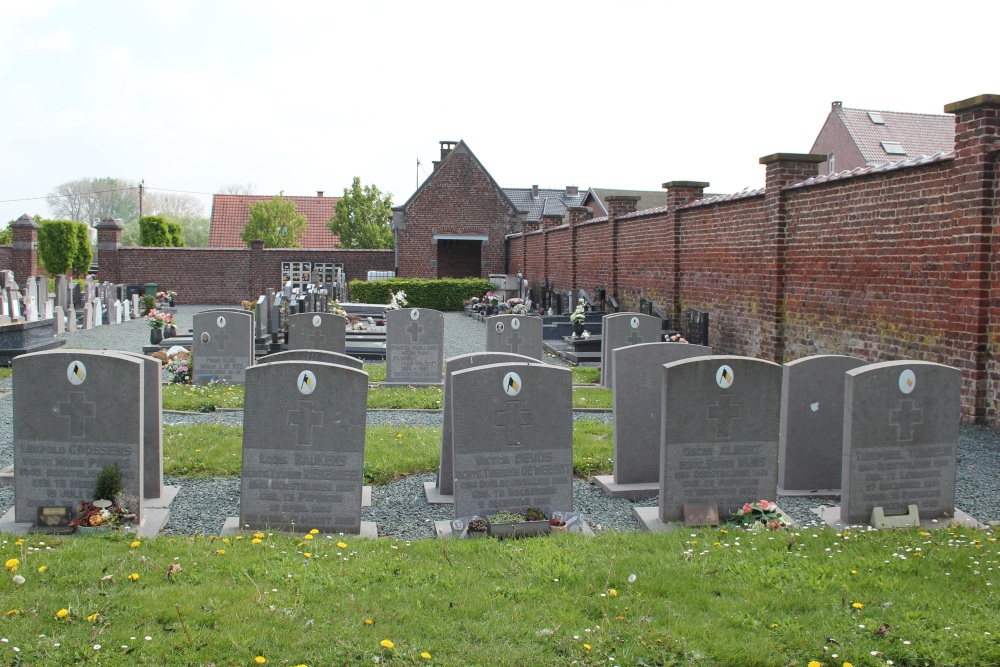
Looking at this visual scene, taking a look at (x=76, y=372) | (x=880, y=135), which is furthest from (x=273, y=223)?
(x=76, y=372)

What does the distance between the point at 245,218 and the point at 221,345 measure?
4898 cm

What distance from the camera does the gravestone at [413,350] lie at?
13.1 meters

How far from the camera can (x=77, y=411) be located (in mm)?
5895

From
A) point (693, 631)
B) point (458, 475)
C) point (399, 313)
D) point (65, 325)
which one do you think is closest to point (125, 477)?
point (458, 475)

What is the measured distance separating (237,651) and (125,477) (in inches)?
98.2

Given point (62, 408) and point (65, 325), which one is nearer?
point (62, 408)

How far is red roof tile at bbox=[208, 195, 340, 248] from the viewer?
5816 centimetres

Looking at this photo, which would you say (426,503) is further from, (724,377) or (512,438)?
(724,377)

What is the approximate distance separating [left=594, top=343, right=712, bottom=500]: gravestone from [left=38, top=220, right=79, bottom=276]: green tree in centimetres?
3806

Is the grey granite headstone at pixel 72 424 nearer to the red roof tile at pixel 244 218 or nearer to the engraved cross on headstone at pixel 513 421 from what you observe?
the engraved cross on headstone at pixel 513 421

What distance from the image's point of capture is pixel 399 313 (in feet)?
43.5

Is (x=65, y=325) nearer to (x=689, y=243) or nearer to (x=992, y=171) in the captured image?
(x=689, y=243)

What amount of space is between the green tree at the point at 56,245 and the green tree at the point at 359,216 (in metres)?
16.5

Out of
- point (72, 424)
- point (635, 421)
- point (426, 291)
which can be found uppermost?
point (426, 291)
